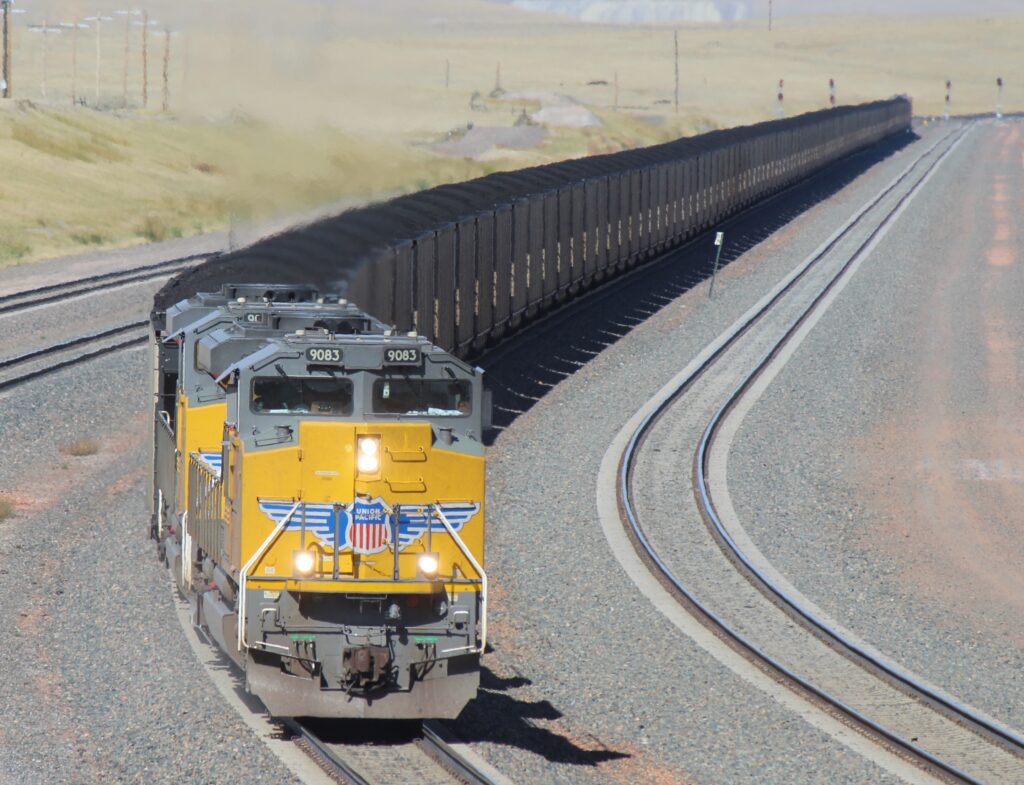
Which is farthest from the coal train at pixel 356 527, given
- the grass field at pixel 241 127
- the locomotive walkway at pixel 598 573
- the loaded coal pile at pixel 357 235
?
the grass field at pixel 241 127

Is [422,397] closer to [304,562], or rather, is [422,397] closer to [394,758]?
[304,562]

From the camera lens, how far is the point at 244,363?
42.8ft

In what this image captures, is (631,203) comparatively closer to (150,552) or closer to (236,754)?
(150,552)

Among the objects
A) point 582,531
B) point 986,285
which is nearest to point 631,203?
point 986,285

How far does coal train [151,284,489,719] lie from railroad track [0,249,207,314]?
27.7m

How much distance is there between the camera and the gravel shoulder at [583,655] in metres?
13.2

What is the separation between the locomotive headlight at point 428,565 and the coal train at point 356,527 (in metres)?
0.01

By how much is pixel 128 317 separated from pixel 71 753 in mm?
26380

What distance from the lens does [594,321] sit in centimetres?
3616

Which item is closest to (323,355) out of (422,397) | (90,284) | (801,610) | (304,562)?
(422,397)

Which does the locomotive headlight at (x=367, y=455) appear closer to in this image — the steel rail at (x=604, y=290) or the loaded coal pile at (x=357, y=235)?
the loaded coal pile at (x=357, y=235)

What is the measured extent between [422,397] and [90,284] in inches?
1306

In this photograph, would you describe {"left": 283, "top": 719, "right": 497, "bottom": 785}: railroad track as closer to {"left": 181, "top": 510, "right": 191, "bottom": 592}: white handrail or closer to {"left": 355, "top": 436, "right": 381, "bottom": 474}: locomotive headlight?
{"left": 355, "top": 436, "right": 381, "bottom": 474}: locomotive headlight

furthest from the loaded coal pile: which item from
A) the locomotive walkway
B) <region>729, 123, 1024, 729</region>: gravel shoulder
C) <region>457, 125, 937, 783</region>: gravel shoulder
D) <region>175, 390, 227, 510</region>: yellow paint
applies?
<region>729, 123, 1024, 729</region>: gravel shoulder
